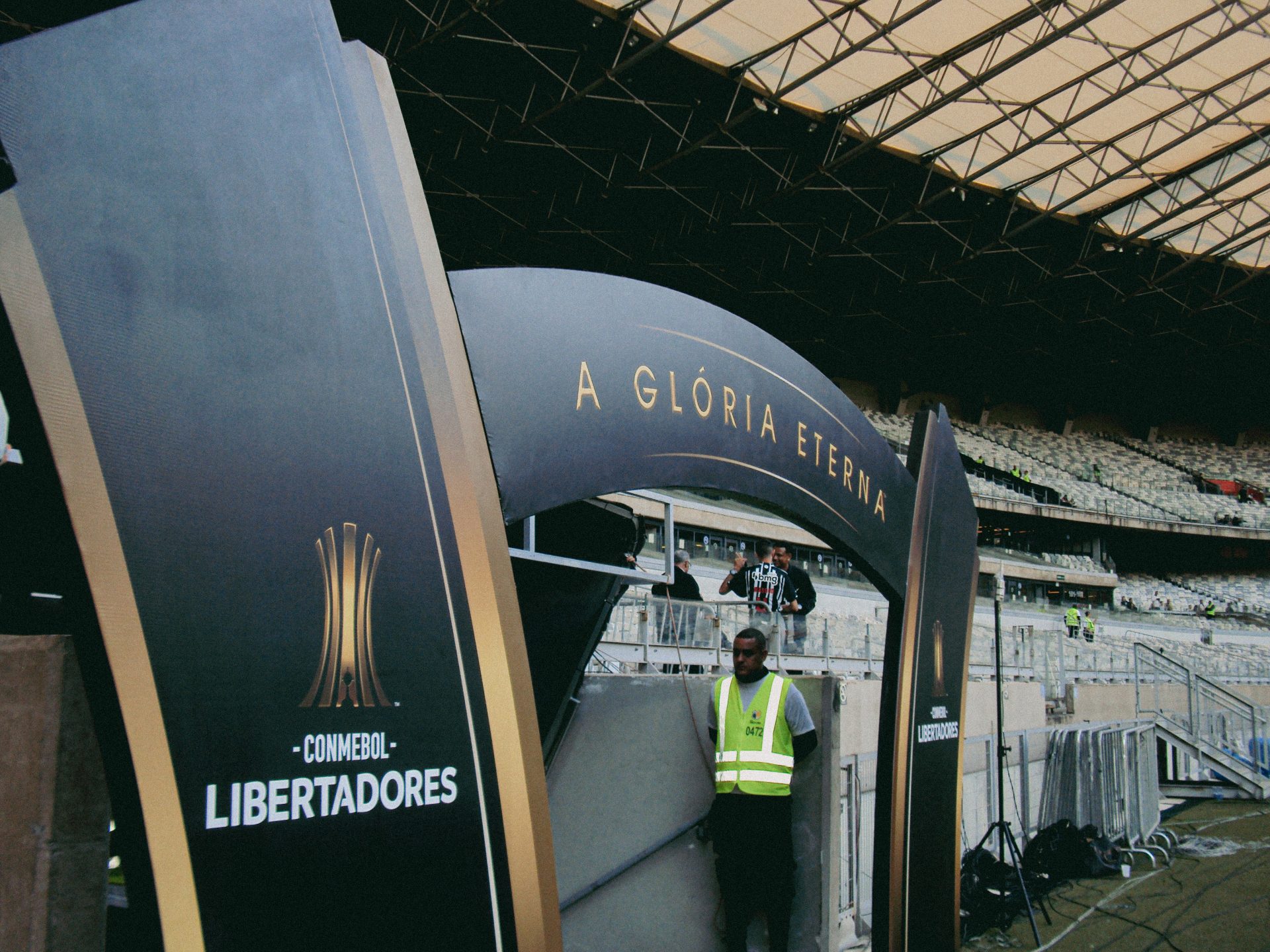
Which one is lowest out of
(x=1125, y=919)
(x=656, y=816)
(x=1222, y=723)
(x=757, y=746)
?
(x=1125, y=919)

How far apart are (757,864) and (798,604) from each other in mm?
4779

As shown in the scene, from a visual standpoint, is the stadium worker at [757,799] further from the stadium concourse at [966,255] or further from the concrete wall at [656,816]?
the stadium concourse at [966,255]

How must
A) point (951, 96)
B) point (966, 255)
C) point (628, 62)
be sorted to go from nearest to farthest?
point (628, 62), point (951, 96), point (966, 255)

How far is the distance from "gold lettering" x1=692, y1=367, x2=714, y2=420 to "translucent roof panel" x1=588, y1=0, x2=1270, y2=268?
19990 mm

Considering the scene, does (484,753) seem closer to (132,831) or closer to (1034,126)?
(132,831)

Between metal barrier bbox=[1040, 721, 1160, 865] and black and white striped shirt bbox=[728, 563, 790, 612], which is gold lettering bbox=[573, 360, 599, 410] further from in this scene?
metal barrier bbox=[1040, 721, 1160, 865]

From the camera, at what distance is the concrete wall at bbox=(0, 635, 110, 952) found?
2.77 m

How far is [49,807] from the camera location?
9.30 ft

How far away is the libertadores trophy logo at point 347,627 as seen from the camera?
10.8 ft

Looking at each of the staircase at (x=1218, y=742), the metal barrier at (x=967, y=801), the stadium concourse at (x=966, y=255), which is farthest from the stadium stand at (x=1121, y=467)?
the metal barrier at (x=967, y=801)

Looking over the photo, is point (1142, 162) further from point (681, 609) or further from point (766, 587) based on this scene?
point (681, 609)

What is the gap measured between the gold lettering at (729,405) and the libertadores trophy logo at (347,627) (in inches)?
86.8

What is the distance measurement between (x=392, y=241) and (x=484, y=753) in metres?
1.86

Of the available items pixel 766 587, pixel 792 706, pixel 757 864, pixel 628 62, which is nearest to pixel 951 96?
pixel 628 62
